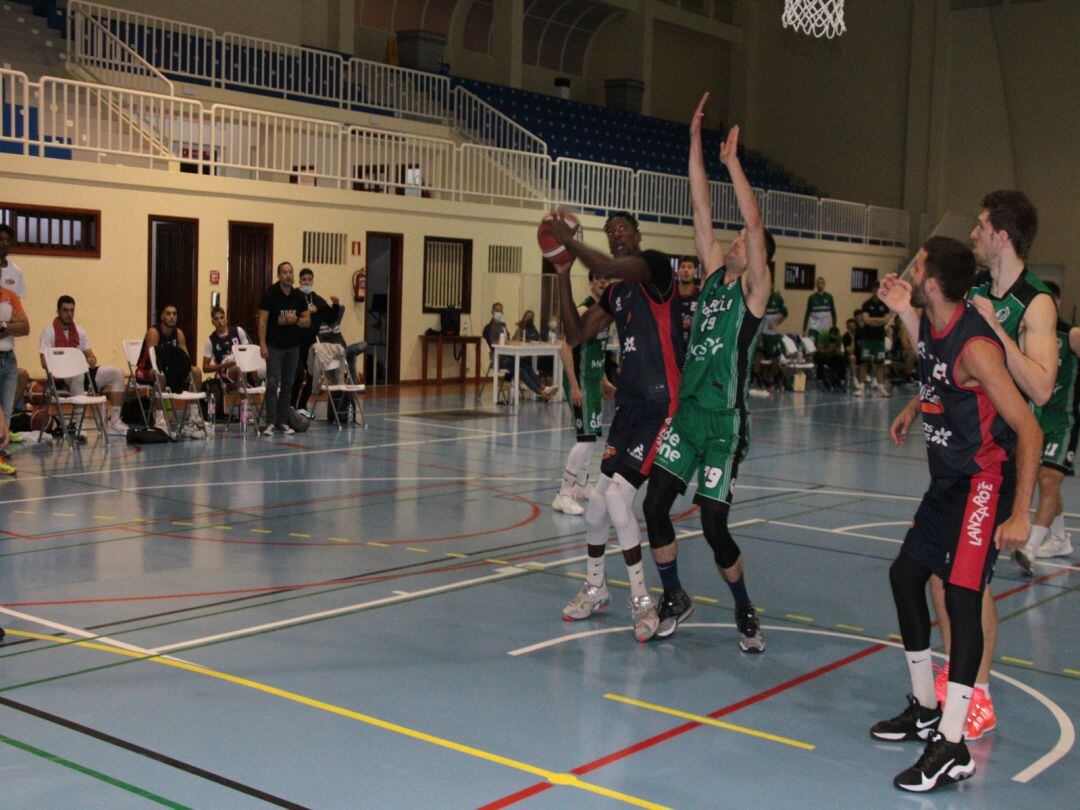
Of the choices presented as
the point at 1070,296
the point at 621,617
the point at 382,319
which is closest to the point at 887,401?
the point at 382,319

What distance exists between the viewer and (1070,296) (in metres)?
31.3

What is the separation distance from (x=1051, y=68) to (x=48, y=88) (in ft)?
79.0

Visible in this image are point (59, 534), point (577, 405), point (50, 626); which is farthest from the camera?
point (577, 405)

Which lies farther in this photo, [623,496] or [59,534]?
[59,534]

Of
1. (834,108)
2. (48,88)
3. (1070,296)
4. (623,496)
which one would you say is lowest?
(623,496)

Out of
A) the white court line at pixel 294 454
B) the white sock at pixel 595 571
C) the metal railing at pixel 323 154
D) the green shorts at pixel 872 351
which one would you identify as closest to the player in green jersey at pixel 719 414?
the white sock at pixel 595 571

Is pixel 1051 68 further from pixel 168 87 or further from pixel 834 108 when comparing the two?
pixel 168 87

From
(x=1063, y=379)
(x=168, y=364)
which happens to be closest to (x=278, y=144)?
(x=168, y=364)

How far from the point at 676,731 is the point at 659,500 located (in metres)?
1.43

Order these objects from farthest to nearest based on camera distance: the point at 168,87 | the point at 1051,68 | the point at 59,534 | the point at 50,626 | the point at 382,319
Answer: the point at 1051,68 → the point at 382,319 → the point at 168,87 → the point at 59,534 → the point at 50,626

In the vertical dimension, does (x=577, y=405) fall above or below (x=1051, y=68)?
below

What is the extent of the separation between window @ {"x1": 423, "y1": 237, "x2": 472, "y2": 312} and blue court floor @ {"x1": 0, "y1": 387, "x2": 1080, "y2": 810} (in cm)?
1179

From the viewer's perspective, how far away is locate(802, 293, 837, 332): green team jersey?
2516 cm

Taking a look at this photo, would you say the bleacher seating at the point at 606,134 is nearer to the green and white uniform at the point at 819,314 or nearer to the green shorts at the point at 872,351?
the green and white uniform at the point at 819,314
